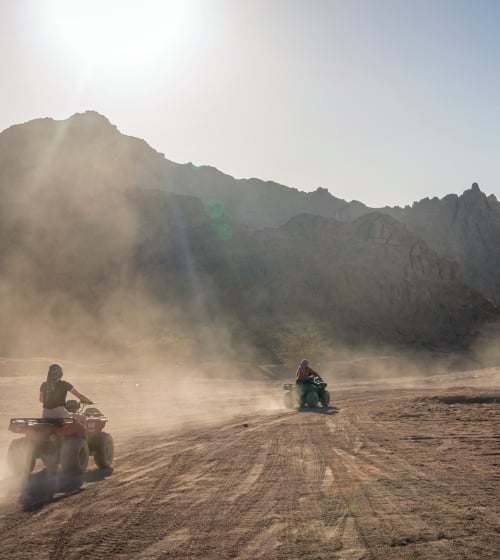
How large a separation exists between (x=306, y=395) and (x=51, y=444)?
16023 mm

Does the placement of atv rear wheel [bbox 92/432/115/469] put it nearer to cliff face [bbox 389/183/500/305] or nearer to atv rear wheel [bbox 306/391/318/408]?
atv rear wheel [bbox 306/391/318/408]

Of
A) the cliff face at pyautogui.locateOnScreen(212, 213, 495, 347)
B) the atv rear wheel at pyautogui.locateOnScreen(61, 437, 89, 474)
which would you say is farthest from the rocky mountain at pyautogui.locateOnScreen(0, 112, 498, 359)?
the atv rear wheel at pyautogui.locateOnScreen(61, 437, 89, 474)

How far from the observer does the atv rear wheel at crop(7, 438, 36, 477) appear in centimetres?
980

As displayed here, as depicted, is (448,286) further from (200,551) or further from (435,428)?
(200,551)

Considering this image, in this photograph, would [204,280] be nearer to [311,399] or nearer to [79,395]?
[311,399]

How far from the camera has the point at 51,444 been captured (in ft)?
33.1

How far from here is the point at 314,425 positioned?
1836cm

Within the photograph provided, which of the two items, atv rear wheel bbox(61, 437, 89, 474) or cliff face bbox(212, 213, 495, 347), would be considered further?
cliff face bbox(212, 213, 495, 347)

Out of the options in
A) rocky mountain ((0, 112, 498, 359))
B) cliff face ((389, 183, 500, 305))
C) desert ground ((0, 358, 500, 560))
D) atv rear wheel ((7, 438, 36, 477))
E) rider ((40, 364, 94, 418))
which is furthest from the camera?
cliff face ((389, 183, 500, 305))

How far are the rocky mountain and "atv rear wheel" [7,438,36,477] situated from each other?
2220 inches

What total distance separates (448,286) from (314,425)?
86.4 metres

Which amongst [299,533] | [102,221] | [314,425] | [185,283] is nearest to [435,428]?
[314,425]

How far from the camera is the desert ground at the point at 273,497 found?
619 centimetres

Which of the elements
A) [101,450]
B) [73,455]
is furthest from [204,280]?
[73,455]
